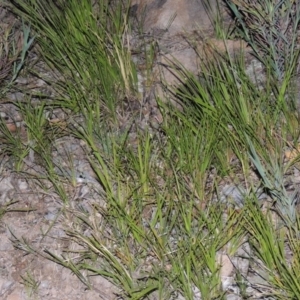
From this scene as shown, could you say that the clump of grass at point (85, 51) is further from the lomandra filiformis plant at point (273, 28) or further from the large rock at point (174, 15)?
the lomandra filiformis plant at point (273, 28)

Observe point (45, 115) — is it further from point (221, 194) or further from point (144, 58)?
point (221, 194)

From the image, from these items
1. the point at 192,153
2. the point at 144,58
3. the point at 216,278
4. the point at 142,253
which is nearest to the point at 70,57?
the point at 144,58

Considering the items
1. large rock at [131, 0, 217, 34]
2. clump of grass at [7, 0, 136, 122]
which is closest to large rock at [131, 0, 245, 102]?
large rock at [131, 0, 217, 34]

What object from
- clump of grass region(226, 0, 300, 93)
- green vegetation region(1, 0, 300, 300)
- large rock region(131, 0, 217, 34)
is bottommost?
green vegetation region(1, 0, 300, 300)

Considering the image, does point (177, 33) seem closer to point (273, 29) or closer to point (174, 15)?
point (174, 15)

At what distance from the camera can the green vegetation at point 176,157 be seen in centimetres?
217

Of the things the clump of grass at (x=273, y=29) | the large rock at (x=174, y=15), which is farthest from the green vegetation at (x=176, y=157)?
the large rock at (x=174, y=15)

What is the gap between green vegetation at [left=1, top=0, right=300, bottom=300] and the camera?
217 centimetres

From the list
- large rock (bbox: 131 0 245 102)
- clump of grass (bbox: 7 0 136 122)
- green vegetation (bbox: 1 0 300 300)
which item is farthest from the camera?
large rock (bbox: 131 0 245 102)

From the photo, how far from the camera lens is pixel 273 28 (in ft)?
8.75

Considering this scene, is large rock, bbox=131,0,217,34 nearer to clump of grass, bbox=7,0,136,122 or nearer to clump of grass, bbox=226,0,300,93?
clump of grass, bbox=7,0,136,122

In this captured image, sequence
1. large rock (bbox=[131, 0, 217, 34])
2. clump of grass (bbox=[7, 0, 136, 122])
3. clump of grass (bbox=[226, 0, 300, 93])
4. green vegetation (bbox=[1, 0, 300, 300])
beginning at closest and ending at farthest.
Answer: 1. green vegetation (bbox=[1, 0, 300, 300])
2. clump of grass (bbox=[226, 0, 300, 93])
3. clump of grass (bbox=[7, 0, 136, 122])
4. large rock (bbox=[131, 0, 217, 34])

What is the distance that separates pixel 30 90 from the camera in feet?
9.69

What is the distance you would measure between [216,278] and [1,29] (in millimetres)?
1652
